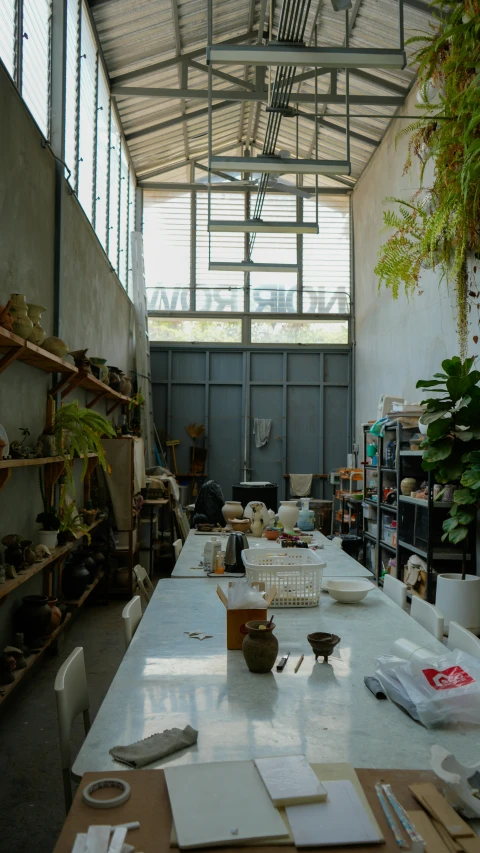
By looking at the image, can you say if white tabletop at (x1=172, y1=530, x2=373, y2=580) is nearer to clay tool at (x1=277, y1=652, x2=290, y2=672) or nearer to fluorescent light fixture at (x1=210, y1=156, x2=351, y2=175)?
clay tool at (x1=277, y1=652, x2=290, y2=672)

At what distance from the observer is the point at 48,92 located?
5.16 meters

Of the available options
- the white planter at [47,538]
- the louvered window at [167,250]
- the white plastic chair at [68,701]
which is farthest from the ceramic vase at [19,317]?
the louvered window at [167,250]

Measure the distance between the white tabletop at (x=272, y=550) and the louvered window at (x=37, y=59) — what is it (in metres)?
3.35

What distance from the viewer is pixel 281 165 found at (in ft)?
19.0

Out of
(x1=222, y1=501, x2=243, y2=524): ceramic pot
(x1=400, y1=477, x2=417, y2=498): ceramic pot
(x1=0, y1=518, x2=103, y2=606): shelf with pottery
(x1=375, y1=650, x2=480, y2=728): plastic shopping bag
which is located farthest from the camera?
(x1=400, y1=477, x2=417, y2=498): ceramic pot

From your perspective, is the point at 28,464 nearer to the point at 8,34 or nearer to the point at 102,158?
the point at 8,34

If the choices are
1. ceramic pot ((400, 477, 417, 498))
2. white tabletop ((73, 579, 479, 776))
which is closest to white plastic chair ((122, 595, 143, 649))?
white tabletop ((73, 579, 479, 776))

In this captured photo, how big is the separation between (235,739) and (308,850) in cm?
47

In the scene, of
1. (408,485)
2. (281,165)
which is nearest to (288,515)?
(408,485)

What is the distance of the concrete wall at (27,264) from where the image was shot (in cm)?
398

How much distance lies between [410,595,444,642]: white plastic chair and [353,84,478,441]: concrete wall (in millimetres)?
3505

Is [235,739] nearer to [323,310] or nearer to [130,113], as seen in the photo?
[130,113]

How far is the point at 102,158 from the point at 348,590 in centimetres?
641

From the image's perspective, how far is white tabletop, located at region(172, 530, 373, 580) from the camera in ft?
12.5
